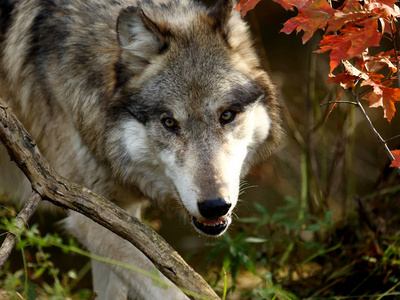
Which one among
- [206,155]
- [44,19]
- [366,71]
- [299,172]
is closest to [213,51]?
[206,155]

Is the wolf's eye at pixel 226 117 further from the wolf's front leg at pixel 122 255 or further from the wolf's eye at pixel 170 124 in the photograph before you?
the wolf's front leg at pixel 122 255

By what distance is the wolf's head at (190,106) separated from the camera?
2557 millimetres

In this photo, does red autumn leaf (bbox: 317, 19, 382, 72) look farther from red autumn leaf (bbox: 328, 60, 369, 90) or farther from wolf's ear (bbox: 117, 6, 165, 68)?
wolf's ear (bbox: 117, 6, 165, 68)

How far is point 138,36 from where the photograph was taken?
9.09ft

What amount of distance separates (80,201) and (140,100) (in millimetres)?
857

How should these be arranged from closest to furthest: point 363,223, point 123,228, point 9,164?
point 123,228 < point 9,164 < point 363,223

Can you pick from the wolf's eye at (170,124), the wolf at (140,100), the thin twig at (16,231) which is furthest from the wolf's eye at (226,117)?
the thin twig at (16,231)

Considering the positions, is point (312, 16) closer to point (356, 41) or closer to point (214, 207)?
point (356, 41)

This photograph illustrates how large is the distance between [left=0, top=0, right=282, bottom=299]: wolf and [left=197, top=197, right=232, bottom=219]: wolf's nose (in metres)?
0.01

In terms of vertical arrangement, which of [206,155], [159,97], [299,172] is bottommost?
[299,172]

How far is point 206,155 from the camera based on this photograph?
101 inches

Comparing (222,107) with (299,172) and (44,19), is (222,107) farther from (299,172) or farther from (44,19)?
(299,172)

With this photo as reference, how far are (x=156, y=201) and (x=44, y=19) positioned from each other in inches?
53.5

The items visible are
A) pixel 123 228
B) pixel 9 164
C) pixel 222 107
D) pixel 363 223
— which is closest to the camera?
pixel 123 228
